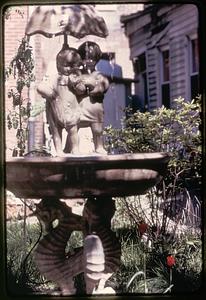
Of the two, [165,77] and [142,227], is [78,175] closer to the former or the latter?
[142,227]

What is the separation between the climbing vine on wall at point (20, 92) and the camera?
2.99 meters

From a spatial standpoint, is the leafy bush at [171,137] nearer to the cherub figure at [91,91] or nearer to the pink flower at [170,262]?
the cherub figure at [91,91]

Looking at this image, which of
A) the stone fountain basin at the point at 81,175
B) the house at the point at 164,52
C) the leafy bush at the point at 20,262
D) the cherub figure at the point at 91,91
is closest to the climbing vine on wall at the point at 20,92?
the stone fountain basin at the point at 81,175

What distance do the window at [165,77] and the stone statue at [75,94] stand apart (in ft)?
1.01

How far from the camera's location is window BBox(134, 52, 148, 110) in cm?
305

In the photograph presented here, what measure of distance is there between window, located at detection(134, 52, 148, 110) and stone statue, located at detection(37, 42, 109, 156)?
0.18 metres

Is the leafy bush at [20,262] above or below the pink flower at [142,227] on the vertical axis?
below

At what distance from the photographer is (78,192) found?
3.01 m

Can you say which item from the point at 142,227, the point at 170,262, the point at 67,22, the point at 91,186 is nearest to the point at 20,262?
the point at 91,186

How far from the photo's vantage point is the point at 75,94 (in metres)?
3.01

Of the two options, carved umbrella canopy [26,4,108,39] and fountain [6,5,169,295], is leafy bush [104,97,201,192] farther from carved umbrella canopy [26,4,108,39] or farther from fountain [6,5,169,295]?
carved umbrella canopy [26,4,108,39]

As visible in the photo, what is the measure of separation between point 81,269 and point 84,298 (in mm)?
153

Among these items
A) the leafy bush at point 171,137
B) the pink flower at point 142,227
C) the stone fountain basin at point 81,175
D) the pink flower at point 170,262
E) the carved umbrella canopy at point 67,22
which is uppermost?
the carved umbrella canopy at point 67,22

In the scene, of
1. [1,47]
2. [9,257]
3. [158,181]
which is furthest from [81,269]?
[1,47]
